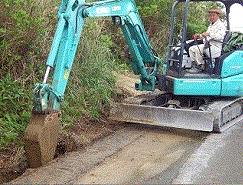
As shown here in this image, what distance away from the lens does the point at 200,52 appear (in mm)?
8352

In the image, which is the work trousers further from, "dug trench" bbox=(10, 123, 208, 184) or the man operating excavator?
"dug trench" bbox=(10, 123, 208, 184)

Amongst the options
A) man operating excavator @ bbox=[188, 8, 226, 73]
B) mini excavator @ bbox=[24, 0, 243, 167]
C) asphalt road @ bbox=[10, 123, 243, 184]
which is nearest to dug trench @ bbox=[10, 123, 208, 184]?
asphalt road @ bbox=[10, 123, 243, 184]

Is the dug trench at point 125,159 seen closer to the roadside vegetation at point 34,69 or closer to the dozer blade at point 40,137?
the dozer blade at point 40,137

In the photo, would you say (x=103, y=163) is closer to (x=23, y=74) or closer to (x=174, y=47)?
(x=23, y=74)

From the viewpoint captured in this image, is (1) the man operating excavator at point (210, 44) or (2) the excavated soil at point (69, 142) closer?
(2) the excavated soil at point (69, 142)

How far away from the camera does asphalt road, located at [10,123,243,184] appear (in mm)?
5320

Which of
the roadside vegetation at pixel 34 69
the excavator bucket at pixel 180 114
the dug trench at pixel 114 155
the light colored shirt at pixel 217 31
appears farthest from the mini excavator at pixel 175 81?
the roadside vegetation at pixel 34 69

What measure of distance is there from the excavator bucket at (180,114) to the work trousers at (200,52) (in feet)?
2.95

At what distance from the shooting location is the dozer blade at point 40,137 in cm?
539

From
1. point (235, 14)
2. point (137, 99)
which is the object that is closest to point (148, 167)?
point (137, 99)

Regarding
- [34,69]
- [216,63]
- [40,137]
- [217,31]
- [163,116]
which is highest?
[217,31]

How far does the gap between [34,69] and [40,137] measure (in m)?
2.38

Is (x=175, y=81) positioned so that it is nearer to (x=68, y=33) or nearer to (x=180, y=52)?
(x=180, y=52)

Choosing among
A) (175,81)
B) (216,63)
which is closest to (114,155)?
(175,81)
